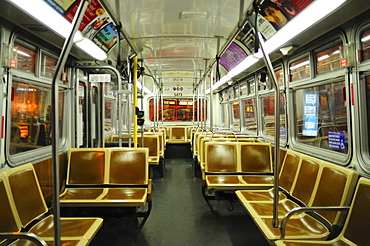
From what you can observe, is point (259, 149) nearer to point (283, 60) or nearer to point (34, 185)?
point (283, 60)

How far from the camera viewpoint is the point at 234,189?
10.2ft

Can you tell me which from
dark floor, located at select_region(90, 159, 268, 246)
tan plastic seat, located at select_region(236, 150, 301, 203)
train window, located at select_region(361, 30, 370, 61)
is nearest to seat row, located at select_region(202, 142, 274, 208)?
dark floor, located at select_region(90, 159, 268, 246)

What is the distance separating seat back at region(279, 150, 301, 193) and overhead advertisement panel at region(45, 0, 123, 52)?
10.2ft

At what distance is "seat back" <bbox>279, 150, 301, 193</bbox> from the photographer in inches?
114

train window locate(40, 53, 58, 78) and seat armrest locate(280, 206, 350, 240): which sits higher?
train window locate(40, 53, 58, 78)

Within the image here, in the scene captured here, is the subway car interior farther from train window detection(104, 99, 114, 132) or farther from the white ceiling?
train window detection(104, 99, 114, 132)

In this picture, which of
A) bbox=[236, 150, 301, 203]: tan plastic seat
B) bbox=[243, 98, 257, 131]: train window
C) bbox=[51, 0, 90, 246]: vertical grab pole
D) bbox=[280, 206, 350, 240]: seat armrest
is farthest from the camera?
bbox=[243, 98, 257, 131]: train window

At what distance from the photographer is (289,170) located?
119 inches

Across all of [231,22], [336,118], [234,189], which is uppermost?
[231,22]

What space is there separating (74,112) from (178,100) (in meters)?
6.98

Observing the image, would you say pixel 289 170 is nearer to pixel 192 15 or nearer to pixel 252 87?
pixel 192 15

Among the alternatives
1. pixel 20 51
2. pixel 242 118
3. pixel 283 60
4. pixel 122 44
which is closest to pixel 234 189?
pixel 283 60

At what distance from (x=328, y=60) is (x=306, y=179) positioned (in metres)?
1.42

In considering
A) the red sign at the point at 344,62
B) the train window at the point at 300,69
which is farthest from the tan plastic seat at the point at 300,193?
the train window at the point at 300,69
